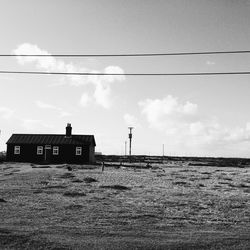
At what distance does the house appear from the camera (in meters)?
53.1

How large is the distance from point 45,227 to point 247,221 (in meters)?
6.95

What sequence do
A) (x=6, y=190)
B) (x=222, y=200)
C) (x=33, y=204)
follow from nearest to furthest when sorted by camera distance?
1. (x=33, y=204)
2. (x=222, y=200)
3. (x=6, y=190)

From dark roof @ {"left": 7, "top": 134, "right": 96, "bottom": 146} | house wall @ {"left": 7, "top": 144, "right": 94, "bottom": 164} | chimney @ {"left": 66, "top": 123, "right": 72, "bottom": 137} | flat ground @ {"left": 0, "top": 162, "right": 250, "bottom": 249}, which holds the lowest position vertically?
flat ground @ {"left": 0, "top": 162, "right": 250, "bottom": 249}

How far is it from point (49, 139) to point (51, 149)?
1781mm

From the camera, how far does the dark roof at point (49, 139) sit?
53.4 m

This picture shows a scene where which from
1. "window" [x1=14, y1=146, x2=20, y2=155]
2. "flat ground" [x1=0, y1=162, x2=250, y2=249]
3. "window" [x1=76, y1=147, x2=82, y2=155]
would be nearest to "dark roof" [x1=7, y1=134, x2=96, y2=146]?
"window" [x1=76, y1=147, x2=82, y2=155]

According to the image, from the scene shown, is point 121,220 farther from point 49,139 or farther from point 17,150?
point 17,150

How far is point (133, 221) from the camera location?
1132 cm

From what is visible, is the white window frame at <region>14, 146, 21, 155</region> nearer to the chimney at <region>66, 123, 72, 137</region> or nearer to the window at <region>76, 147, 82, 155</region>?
the chimney at <region>66, 123, 72, 137</region>

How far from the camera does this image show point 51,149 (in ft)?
175

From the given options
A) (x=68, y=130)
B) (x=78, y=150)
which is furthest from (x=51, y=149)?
(x=78, y=150)

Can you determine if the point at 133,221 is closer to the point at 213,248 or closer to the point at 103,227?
the point at 103,227

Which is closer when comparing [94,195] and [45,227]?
[45,227]

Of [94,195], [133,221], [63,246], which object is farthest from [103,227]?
[94,195]
